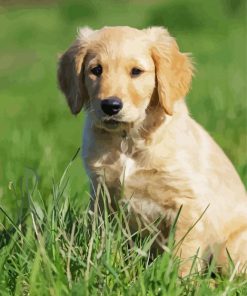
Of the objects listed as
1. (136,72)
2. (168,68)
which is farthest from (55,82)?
(136,72)

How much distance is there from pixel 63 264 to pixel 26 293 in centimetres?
18

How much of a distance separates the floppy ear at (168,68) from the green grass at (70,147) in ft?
2.07

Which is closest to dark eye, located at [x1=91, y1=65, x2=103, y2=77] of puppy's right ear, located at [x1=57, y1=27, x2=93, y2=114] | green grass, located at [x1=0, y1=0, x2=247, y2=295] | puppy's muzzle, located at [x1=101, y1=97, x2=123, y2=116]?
puppy's right ear, located at [x1=57, y1=27, x2=93, y2=114]

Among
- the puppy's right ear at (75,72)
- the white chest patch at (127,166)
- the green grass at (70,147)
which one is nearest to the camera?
the green grass at (70,147)

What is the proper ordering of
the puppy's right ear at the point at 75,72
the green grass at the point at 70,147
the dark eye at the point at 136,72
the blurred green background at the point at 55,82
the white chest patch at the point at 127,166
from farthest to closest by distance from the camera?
the blurred green background at the point at 55,82
the puppy's right ear at the point at 75,72
the white chest patch at the point at 127,166
the dark eye at the point at 136,72
the green grass at the point at 70,147

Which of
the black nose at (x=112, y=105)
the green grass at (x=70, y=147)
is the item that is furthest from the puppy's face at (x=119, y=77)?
the green grass at (x=70, y=147)

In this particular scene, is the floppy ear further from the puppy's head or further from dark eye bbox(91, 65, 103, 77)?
dark eye bbox(91, 65, 103, 77)

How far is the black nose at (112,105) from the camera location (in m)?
4.07

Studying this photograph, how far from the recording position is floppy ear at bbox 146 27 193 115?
4305 mm

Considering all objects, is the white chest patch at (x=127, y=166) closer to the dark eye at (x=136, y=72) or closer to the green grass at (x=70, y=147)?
the green grass at (x=70, y=147)

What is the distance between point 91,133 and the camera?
4.48 metres

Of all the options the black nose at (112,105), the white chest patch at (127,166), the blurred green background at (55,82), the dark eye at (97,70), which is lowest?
the blurred green background at (55,82)

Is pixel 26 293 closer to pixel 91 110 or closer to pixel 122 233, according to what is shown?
pixel 122 233

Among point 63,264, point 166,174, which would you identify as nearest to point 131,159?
point 166,174
